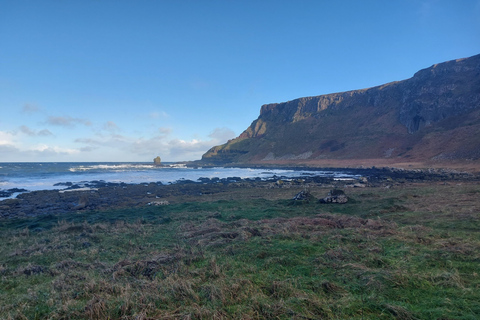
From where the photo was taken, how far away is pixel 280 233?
28.1 ft

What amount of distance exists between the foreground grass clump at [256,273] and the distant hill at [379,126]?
53793 millimetres

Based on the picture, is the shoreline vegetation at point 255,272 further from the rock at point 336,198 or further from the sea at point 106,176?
the sea at point 106,176

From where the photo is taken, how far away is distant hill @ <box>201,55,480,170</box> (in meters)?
67.2

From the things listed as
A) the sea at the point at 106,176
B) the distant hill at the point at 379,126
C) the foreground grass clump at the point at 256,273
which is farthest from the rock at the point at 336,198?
the distant hill at the point at 379,126

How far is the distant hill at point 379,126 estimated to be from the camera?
221ft

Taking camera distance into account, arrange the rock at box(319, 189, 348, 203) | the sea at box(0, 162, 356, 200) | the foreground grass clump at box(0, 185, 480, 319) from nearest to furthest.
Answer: the foreground grass clump at box(0, 185, 480, 319), the rock at box(319, 189, 348, 203), the sea at box(0, 162, 356, 200)

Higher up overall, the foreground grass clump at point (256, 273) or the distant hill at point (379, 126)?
the distant hill at point (379, 126)

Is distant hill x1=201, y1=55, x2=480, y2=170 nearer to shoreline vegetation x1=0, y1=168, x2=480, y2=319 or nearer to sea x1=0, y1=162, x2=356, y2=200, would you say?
sea x1=0, y1=162, x2=356, y2=200

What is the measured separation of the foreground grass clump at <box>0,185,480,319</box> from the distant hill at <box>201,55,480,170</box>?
53.8 meters

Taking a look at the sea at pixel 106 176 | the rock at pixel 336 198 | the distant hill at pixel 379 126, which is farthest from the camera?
the distant hill at pixel 379 126

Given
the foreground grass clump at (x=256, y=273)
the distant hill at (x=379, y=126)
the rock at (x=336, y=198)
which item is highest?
the distant hill at (x=379, y=126)

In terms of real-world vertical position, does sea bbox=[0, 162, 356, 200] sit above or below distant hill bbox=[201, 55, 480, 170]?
below

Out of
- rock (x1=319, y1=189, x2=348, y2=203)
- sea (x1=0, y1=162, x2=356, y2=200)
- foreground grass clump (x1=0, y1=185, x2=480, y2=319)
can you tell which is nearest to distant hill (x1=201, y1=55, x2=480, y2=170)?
sea (x1=0, y1=162, x2=356, y2=200)

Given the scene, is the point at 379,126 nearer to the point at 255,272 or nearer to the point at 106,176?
the point at 106,176
